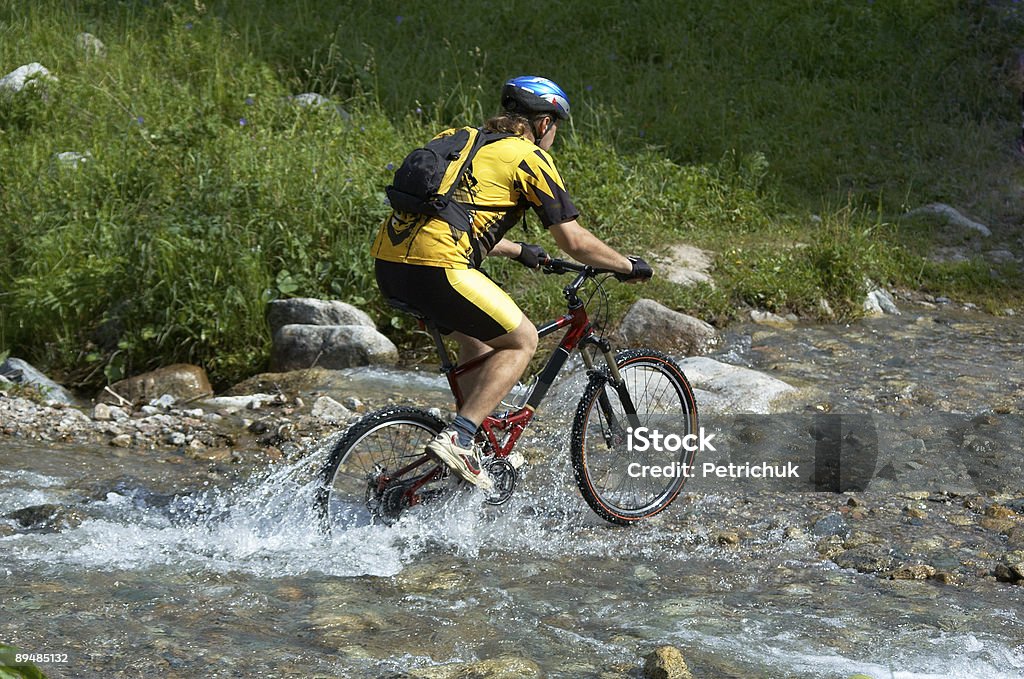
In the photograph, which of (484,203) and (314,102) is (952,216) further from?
(484,203)

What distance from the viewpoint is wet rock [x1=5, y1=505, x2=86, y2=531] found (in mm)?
5039

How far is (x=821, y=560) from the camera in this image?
5.04 m

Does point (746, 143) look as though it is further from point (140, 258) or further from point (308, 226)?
point (140, 258)

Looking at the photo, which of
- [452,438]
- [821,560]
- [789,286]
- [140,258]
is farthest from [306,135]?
[821,560]

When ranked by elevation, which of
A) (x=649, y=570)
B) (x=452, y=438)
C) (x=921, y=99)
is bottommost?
(x=649, y=570)

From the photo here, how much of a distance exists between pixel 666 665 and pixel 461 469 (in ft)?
4.55

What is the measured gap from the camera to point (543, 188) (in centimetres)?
473

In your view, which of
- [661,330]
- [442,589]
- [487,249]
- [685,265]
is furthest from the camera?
[685,265]

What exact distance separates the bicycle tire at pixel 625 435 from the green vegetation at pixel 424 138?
2682 mm

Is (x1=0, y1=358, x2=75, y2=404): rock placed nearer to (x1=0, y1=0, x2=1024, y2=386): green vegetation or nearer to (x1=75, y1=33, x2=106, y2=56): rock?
(x1=0, y1=0, x2=1024, y2=386): green vegetation

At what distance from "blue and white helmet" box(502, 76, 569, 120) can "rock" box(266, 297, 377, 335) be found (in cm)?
330

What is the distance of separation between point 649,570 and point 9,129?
A: 7500mm

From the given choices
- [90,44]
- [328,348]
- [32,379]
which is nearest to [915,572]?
[328,348]

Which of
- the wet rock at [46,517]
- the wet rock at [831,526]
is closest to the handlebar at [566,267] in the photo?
the wet rock at [831,526]
